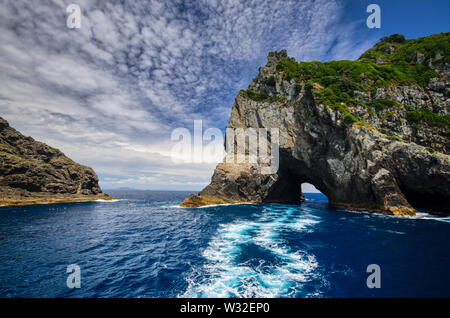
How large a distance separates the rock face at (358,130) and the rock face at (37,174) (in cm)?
4898

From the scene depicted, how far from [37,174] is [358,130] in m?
91.0

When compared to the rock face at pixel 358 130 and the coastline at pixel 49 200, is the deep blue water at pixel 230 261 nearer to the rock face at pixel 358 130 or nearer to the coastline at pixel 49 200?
the rock face at pixel 358 130

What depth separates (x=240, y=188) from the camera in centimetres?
5456

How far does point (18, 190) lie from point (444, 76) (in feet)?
368

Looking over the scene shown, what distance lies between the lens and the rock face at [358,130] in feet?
102

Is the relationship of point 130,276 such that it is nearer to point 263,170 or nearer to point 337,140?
point 337,140

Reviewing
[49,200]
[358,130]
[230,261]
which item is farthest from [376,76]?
[49,200]

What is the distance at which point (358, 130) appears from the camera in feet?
114
